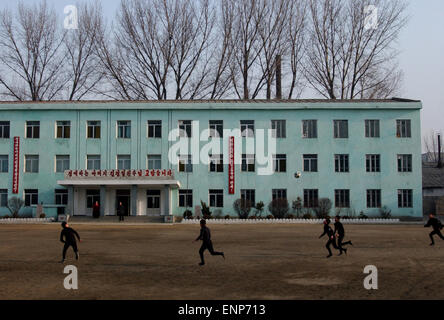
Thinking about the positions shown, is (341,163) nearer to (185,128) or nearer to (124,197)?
(185,128)

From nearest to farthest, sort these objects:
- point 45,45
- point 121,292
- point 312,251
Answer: point 121,292
point 312,251
point 45,45

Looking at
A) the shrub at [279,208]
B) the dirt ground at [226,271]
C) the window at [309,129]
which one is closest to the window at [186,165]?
the shrub at [279,208]

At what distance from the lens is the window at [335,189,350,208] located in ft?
139

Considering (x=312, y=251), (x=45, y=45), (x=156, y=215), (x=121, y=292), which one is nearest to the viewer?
(x=121, y=292)

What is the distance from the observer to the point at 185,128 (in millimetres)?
43188

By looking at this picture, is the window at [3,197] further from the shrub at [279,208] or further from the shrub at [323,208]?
the shrub at [323,208]

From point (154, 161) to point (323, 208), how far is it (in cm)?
1446

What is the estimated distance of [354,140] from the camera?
43000 millimetres

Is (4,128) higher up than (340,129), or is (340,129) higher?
(4,128)

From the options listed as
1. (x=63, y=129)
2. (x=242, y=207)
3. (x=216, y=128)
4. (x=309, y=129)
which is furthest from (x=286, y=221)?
(x=63, y=129)

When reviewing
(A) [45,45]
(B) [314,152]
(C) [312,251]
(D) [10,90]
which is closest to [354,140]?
(B) [314,152]

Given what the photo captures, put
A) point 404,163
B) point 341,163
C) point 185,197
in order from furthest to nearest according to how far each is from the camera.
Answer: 1. point 404,163
2. point 341,163
3. point 185,197

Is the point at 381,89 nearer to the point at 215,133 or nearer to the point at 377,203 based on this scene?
the point at 377,203

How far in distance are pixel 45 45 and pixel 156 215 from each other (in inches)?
880
